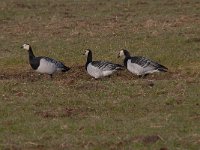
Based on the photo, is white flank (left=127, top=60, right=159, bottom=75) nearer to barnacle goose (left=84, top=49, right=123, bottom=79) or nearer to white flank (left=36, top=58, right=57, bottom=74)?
barnacle goose (left=84, top=49, right=123, bottom=79)

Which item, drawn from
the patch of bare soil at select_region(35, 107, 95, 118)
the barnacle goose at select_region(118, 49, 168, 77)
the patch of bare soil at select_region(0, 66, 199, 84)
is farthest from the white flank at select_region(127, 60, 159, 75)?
the patch of bare soil at select_region(35, 107, 95, 118)

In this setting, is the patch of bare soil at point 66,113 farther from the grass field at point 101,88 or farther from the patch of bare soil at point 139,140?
the patch of bare soil at point 139,140

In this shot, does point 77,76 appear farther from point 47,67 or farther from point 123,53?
point 123,53

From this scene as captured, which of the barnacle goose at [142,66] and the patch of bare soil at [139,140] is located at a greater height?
the patch of bare soil at [139,140]

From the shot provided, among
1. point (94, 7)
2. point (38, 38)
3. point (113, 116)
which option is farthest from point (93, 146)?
point (94, 7)

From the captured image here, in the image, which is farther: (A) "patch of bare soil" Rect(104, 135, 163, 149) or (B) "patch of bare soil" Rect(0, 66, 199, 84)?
(B) "patch of bare soil" Rect(0, 66, 199, 84)

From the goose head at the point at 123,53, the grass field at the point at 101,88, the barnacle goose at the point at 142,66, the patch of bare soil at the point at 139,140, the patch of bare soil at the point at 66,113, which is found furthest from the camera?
the goose head at the point at 123,53

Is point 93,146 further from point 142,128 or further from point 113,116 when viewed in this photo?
point 113,116

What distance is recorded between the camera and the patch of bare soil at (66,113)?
14953 millimetres

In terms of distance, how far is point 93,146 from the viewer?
12.5m

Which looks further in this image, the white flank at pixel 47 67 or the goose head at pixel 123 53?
the goose head at pixel 123 53

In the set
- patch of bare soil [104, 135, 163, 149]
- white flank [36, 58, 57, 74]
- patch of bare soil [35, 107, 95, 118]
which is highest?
patch of bare soil [104, 135, 163, 149]

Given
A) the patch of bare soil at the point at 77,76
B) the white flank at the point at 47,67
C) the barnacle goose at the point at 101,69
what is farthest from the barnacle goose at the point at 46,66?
the barnacle goose at the point at 101,69

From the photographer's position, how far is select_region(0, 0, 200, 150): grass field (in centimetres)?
1320
